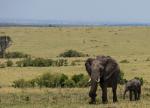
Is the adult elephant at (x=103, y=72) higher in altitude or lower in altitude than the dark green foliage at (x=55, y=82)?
higher

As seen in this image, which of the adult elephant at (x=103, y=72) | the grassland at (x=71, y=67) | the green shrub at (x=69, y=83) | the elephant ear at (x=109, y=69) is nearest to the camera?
the adult elephant at (x=103, y=72)

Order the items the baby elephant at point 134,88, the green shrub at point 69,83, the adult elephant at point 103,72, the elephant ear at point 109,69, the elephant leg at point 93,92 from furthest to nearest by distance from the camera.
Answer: the green shrub at point 69,83
the baby elephant at point 134,88
the elephant ear at point 109,69
the adult elephant at point 103,72
the elephant leg at point 93,92

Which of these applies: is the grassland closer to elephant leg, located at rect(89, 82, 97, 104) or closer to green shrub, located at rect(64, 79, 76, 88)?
elephant leg, located at rect(89, 82, 97, 104)

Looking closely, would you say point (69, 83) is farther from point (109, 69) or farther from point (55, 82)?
point (109, 69)

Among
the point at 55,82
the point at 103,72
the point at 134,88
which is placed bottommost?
the point at 55,82

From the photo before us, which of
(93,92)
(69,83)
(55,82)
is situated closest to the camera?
(93,92)

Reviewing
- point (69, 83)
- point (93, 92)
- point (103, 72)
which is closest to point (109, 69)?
point (103, 72)

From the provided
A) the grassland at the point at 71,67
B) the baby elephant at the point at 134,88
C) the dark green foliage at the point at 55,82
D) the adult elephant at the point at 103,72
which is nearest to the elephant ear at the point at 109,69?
the adult elephant at the point at 103,72

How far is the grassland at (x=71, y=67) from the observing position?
1994 centimetres

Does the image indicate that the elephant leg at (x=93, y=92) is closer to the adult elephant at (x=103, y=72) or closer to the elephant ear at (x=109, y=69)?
the adult elephant at (x=103, y=72)

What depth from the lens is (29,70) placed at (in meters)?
37.0

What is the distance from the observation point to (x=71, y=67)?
38812 mm

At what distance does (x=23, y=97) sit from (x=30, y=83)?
6.43 m

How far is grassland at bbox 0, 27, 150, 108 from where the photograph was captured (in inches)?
785
